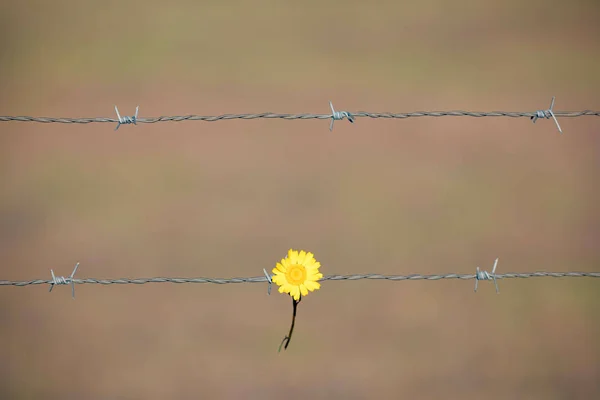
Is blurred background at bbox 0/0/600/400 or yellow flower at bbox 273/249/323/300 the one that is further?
blurred background at bbox 0/0/600/400

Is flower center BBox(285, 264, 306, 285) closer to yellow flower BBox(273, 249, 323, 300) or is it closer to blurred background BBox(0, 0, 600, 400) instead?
yellow flower BBox(273, 249, 323, 300)

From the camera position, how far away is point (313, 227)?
15.4 ft

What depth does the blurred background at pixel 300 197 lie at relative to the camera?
3.80m

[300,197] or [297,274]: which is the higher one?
[300,197]

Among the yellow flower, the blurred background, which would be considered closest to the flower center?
the yellow flower

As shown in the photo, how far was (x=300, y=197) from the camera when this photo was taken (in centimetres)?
493

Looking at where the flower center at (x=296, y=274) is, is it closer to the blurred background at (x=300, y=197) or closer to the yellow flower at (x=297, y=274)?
the yellow flower at (x=297, y=274)

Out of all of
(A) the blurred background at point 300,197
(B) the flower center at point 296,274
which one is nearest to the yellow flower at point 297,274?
(B) the flower center at point 296,274

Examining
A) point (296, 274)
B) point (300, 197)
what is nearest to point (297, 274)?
point (296, 274)

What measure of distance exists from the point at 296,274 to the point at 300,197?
8.70 ft

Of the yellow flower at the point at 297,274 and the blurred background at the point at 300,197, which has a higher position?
the blurred background at the point at 300,197

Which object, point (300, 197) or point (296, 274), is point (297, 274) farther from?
point (300, 197)

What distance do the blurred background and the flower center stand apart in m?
1.52

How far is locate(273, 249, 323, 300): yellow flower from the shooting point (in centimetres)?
227
